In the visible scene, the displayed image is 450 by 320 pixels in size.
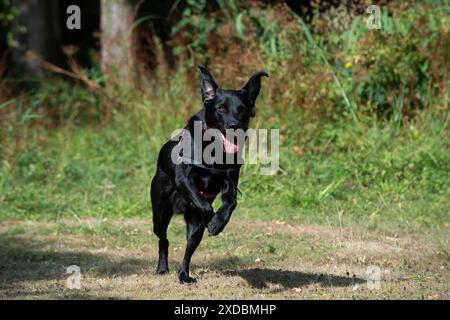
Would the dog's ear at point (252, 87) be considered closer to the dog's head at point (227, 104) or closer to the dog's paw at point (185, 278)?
the dog's head at point (227, 104)

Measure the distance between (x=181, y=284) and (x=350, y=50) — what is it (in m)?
5.95

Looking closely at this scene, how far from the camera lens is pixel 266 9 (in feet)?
43.0

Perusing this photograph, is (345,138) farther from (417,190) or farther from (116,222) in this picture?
(116,222)

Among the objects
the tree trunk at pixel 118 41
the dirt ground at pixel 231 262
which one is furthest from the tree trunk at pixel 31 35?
the dirt ground at pixel 231 262

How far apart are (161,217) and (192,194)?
2.55 ft

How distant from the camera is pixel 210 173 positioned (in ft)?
22.1

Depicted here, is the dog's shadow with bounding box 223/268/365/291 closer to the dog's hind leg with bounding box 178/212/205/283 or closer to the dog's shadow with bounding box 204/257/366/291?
the dog's shadow with bounding box 204/257/366/291

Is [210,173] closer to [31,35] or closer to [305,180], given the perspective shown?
[305,180]

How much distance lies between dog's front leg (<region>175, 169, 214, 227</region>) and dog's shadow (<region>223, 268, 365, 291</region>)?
0.66m

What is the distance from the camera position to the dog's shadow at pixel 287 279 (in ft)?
22.5

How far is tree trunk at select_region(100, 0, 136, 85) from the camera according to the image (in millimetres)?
13359

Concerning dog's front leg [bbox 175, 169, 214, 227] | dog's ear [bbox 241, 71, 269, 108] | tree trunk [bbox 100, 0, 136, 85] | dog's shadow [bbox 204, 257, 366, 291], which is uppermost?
tree trunk [bbox 100, 0, 136, 85]

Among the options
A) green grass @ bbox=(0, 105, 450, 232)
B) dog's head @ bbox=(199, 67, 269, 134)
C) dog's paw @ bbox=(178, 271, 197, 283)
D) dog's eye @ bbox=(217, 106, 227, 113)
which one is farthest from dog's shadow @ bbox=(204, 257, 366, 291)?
green grass @ bbox=(0, 105, 450, 232)

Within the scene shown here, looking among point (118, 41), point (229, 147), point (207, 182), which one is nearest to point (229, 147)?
point (229, 147)
